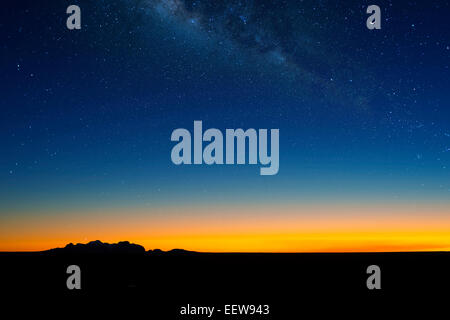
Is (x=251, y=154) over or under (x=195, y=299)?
over

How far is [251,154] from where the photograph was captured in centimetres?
1151

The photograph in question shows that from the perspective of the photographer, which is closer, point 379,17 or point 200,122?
point 379,17

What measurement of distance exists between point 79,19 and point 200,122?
373cm
